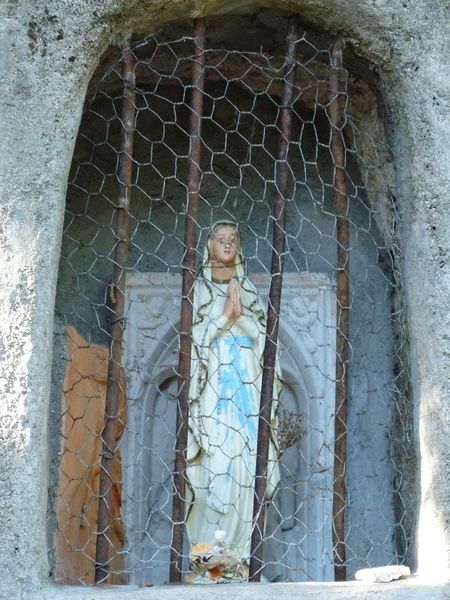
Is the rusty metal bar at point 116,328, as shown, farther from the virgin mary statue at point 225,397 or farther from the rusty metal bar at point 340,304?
the rusty metal bar at point 340,304

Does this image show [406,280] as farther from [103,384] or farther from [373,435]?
[103,384]

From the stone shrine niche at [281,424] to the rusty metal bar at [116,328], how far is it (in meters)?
0.31

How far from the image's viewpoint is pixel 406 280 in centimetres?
363

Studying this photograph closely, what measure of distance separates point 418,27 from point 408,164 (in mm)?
306

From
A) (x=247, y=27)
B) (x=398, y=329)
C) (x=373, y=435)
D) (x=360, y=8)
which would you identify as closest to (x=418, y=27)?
(x=360, y=8)

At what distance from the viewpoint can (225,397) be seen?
384 cm

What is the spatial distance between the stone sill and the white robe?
1.24ft

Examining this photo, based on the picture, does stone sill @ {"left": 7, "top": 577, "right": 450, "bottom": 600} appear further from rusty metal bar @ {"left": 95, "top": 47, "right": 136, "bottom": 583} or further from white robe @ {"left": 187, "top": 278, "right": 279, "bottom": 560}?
white robe @ {"left": 187, "top": 278, "right": 279, "bottom": 560}

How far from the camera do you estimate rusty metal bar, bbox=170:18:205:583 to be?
3.48m

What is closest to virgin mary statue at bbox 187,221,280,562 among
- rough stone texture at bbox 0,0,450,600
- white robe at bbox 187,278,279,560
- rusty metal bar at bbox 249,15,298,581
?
white robe at bbox 187,278,279,560

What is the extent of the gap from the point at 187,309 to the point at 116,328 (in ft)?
0.52

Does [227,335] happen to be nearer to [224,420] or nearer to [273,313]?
[224,420]

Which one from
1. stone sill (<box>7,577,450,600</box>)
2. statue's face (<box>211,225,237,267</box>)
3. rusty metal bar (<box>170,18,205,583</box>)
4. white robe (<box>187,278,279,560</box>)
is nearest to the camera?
stone sill (<box>7,577,450,600</box>)

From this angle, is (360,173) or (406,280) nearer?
(406,280)
